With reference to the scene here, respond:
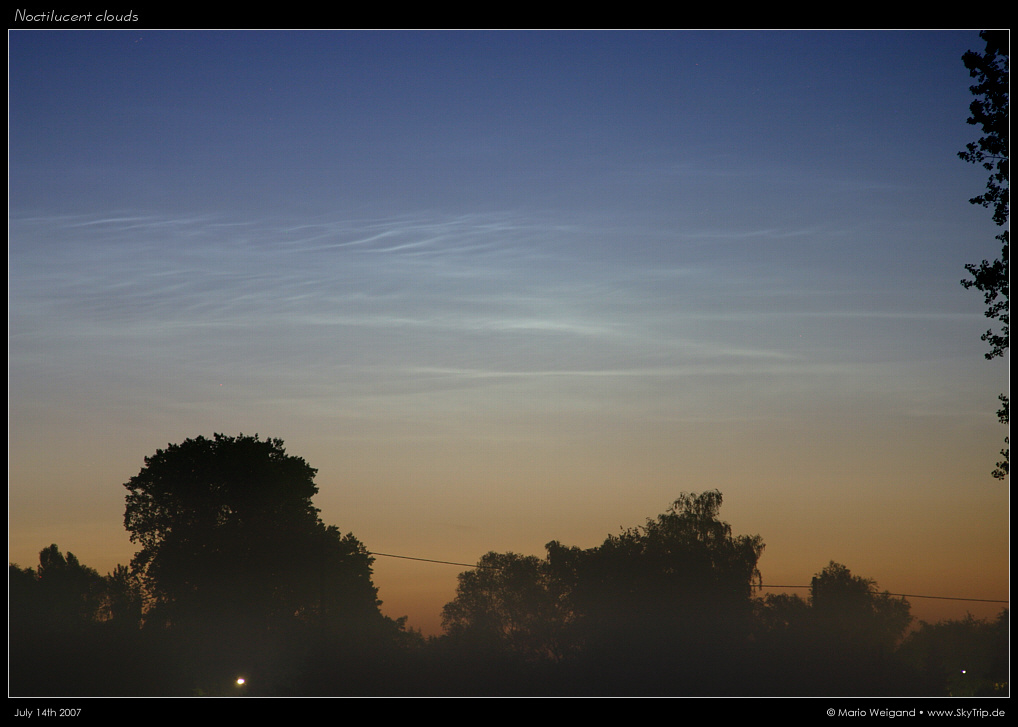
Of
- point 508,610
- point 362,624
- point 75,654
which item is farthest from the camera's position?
point 508,610

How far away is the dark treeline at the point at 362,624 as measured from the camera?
152 ft

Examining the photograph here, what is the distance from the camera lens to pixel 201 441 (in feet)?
167

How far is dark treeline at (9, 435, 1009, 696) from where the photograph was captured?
4647 cm

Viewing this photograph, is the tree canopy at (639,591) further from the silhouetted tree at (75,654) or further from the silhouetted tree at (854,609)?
the silhouetted tree at (75,654)

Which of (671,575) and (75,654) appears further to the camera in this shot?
(671,575)

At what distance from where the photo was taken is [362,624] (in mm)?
52812

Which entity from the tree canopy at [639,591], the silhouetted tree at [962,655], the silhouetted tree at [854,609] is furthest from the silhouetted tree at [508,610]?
the silhouetted tree at [962,655]

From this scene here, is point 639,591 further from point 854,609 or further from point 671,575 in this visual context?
point 854,609

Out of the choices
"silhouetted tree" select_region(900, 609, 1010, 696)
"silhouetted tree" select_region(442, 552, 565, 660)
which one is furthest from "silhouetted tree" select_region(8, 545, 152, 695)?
"silhouetted tree" select_region(900, 609, 1010, 696)

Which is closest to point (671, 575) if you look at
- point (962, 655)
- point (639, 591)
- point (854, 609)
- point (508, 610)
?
point (639, 591)

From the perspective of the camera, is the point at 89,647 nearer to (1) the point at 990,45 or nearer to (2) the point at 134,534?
(2) the point at 134,534

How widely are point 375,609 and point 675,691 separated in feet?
62.1
